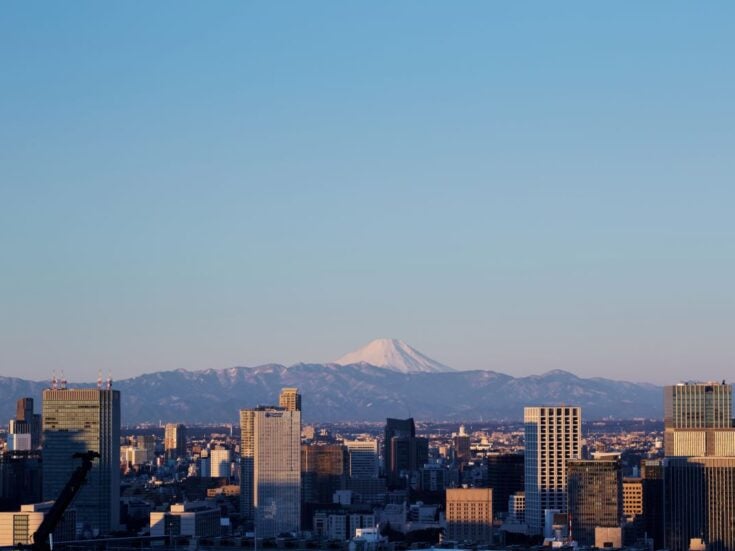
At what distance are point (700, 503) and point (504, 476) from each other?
32.8 m

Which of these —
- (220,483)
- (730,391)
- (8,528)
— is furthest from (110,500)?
(730,391)

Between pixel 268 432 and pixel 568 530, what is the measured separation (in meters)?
42.9

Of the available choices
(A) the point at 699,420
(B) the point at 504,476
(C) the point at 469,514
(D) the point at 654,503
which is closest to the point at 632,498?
(D) the point at 654,503

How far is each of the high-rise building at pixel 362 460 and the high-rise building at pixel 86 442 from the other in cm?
3765

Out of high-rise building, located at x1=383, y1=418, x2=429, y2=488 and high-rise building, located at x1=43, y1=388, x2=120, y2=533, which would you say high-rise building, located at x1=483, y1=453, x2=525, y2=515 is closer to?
high-rise building, located at x1=383, y1=418, x2=429, y2=488

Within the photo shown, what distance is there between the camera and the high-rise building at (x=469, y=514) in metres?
110

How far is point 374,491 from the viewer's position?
153500 mm

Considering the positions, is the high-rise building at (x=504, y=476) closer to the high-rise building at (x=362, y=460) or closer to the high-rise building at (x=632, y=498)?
the high-rise building at (x=632, y=498)

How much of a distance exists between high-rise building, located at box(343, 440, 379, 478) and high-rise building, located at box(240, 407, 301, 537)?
1107 cm

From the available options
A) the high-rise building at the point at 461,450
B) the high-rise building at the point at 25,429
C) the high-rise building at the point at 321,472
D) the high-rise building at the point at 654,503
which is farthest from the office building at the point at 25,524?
the high-rise building at the point at 461,450

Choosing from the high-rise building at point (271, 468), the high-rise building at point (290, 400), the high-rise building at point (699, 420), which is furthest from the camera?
the high-rise building at point (290, 400)

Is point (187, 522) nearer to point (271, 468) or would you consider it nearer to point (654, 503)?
point (654, 503)

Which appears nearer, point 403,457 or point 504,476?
point 504,476

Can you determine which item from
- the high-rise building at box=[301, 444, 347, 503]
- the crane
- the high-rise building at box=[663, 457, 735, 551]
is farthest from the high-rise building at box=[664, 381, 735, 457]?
the crane
